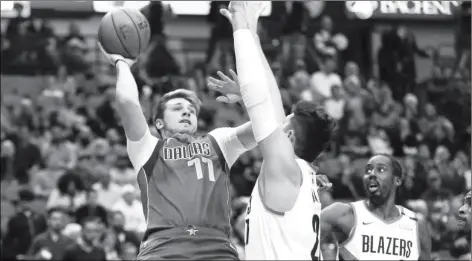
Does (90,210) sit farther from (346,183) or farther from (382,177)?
(382,177)

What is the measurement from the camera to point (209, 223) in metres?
Answer: 5.09

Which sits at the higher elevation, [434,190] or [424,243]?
[424,243]

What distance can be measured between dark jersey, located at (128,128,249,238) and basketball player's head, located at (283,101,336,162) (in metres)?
Answer: 0.73

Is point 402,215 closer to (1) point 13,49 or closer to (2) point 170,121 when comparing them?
(2) point 170,121

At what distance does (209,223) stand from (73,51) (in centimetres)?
1048

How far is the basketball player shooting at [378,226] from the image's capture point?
281 inches

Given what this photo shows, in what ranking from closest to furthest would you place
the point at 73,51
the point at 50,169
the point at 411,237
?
the point at 411,237 → the point at 50,169 → the point at 73,51

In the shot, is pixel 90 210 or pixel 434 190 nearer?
pixel 90 210

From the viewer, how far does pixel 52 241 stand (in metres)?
Result: 11.1

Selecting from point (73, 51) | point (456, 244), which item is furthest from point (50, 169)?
point (456, 244)

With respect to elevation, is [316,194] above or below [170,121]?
below

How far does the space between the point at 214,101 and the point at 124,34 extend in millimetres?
8839

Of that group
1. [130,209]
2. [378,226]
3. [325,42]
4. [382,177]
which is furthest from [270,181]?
[325,42]

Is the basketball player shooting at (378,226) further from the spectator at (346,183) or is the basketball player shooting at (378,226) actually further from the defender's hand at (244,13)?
the spectator at (346,183)
